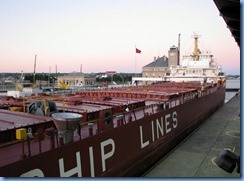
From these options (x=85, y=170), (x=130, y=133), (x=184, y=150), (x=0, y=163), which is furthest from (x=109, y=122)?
(x=184, y=150)

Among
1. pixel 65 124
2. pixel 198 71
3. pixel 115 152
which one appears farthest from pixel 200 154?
pixel 198 71

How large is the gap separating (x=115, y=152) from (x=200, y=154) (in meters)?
6.28

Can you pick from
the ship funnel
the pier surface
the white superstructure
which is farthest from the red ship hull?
the white superstructure

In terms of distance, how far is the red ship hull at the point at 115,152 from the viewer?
18.4ft

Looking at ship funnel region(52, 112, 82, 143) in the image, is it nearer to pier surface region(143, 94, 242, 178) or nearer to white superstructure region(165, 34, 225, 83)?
pier surface region(143, 94, 242, 178)

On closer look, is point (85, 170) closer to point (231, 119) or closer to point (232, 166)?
point (232, 166)

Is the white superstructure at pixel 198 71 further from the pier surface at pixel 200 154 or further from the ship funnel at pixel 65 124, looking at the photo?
the ship funnel at pixel 65 124

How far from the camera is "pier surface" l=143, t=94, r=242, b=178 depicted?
10562 millimetres

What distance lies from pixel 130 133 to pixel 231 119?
17.1 meters

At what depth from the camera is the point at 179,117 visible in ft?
49.7

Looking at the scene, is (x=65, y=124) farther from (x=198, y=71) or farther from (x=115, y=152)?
(x=198, y=71)

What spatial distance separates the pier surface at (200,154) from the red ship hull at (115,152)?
0.50 metres

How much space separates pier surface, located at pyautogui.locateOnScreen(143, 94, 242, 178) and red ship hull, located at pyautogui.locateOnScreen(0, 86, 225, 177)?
499 millimetres

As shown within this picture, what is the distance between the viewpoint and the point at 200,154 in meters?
12.9
